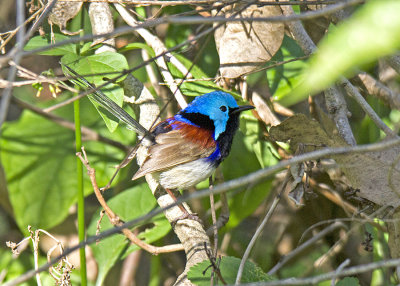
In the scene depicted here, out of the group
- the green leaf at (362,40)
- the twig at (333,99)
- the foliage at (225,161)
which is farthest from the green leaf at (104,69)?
the green leaf at (362,40)

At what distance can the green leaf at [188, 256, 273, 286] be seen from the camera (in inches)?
85.0

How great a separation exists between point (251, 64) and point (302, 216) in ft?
4.90

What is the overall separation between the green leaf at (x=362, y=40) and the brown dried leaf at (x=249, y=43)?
2.42m

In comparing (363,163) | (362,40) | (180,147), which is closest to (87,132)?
(180,147)

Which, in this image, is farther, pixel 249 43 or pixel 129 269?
pixel 129 269

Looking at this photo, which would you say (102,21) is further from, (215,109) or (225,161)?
(225,161)

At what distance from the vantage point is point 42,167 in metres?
3.73

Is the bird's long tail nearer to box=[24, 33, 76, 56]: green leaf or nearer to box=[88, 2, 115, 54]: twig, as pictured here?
box=[24, 33, 76, 56]: green leaf

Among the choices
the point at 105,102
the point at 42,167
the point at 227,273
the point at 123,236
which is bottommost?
the point at 123,236

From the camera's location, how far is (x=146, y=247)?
2.81 metres

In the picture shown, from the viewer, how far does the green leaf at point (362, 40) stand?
674 mm

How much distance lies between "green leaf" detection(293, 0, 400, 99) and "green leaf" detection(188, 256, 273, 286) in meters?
1.58

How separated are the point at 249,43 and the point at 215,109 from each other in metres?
0.62

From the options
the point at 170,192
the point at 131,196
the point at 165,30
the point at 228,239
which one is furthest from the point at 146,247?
the point at 165,30
